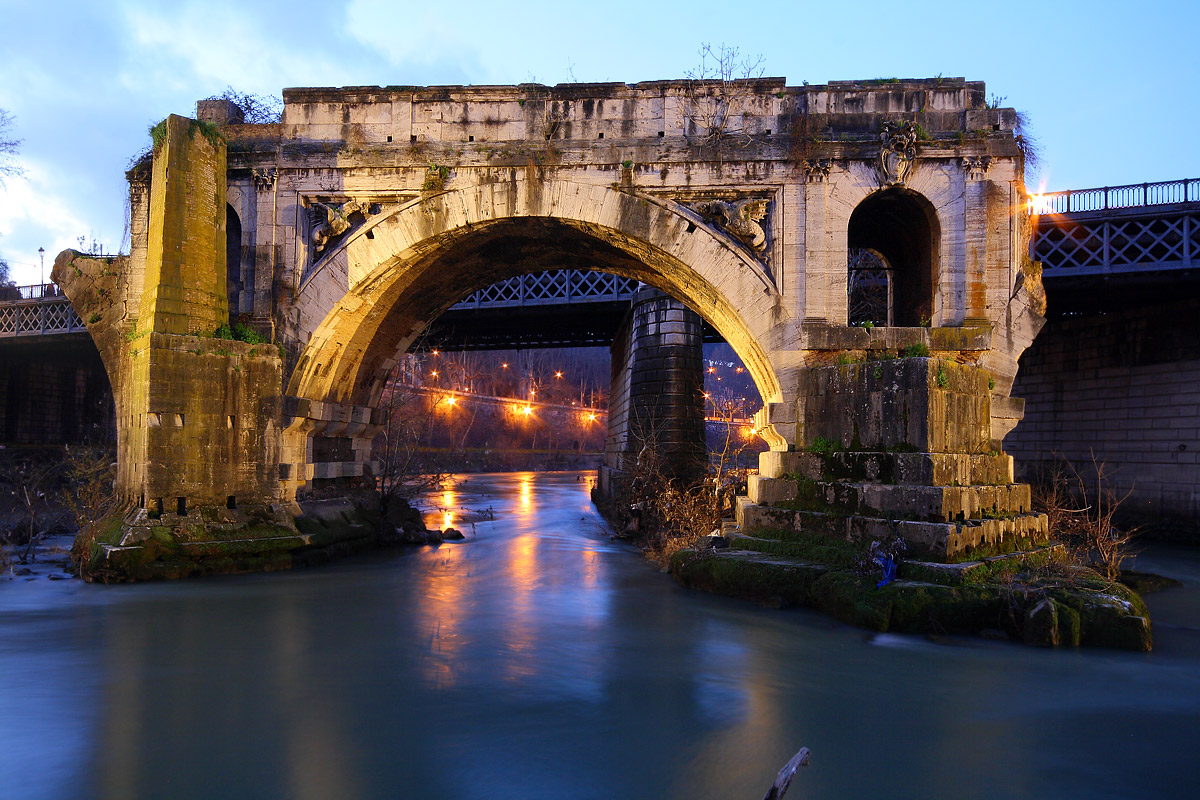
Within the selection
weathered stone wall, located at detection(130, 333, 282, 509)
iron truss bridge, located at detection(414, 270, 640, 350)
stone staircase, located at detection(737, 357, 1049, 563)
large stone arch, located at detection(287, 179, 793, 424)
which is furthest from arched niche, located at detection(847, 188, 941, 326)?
iron truss bridge, located at detection(414, 270, 640, 350)

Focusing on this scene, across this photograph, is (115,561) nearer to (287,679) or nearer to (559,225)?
(287,679)

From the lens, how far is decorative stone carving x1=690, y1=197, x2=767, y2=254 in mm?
9281

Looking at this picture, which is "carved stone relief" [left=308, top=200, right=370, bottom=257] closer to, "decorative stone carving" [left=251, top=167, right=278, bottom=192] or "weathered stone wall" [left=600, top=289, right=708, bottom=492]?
"decorative stone carving" [left=251, top=167, right=278, bottom=192]

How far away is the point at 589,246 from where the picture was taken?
10.9 m

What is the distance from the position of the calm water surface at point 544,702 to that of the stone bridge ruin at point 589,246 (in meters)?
1.68

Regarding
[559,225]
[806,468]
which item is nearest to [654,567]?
[806,468]

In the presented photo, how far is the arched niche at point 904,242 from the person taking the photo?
30.9ft

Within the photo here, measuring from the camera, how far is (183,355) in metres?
9.07

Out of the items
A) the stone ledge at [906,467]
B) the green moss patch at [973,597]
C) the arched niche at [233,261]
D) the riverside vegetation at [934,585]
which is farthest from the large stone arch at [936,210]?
the arched niche at [233,261]

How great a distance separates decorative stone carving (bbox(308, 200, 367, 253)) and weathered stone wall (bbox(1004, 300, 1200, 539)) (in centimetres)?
1669

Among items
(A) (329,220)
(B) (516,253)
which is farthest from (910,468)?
(A) (329,220)

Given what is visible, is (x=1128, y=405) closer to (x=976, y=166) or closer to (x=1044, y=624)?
(x=976, y=166)

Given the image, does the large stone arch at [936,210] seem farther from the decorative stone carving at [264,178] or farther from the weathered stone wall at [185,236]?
the weathered stone wall at [185,236]

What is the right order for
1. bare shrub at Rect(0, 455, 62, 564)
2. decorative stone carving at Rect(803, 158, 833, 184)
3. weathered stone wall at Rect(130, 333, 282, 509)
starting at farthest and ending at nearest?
bare shrub at Rect(0, 455, 62, 564), decorative stone carving at Rect(803, 158, 833, 184), weathered stone wall at Rect(130, 333, 282, 509)
